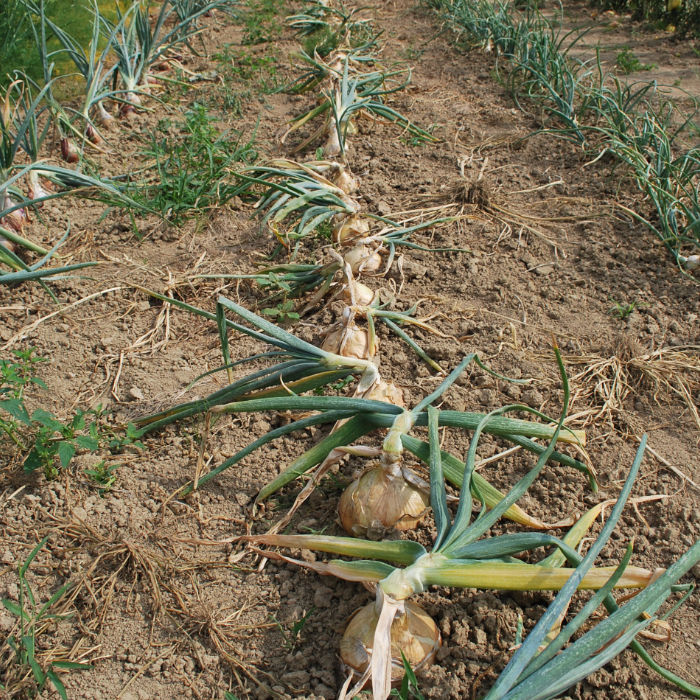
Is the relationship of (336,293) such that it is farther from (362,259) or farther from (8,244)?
(8,244)

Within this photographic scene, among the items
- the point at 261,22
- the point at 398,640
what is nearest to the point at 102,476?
the point at 398,640

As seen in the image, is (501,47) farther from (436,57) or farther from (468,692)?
(468,692)

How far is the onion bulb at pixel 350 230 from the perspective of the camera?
258 cm

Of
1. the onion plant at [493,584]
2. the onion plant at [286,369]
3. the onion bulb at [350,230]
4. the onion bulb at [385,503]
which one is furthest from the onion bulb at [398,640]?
the onion bulb at [350,230]

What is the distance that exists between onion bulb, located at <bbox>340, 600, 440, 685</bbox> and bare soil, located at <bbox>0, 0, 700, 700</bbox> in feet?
0.22

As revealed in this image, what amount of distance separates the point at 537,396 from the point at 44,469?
1.43 metres

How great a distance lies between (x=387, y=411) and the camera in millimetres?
1536

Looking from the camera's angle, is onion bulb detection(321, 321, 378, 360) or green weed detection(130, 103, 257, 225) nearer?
onion bulb detection(321, 321, 378, 360)

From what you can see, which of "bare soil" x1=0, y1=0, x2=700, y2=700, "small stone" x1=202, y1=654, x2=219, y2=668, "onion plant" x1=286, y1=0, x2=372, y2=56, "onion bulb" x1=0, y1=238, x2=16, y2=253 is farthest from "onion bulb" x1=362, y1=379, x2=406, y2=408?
"onion plant" x1=286, y1=0, x2=372, y2=56

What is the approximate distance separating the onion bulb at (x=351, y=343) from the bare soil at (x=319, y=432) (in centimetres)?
14

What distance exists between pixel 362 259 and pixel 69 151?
5.46ft

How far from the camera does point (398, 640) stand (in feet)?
4.17

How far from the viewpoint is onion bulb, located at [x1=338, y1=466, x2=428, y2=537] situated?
1.49 m

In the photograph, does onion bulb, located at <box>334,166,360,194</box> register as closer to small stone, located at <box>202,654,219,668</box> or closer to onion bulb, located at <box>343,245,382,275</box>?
onion bulb, located at <box>343,245,382,275</box>
